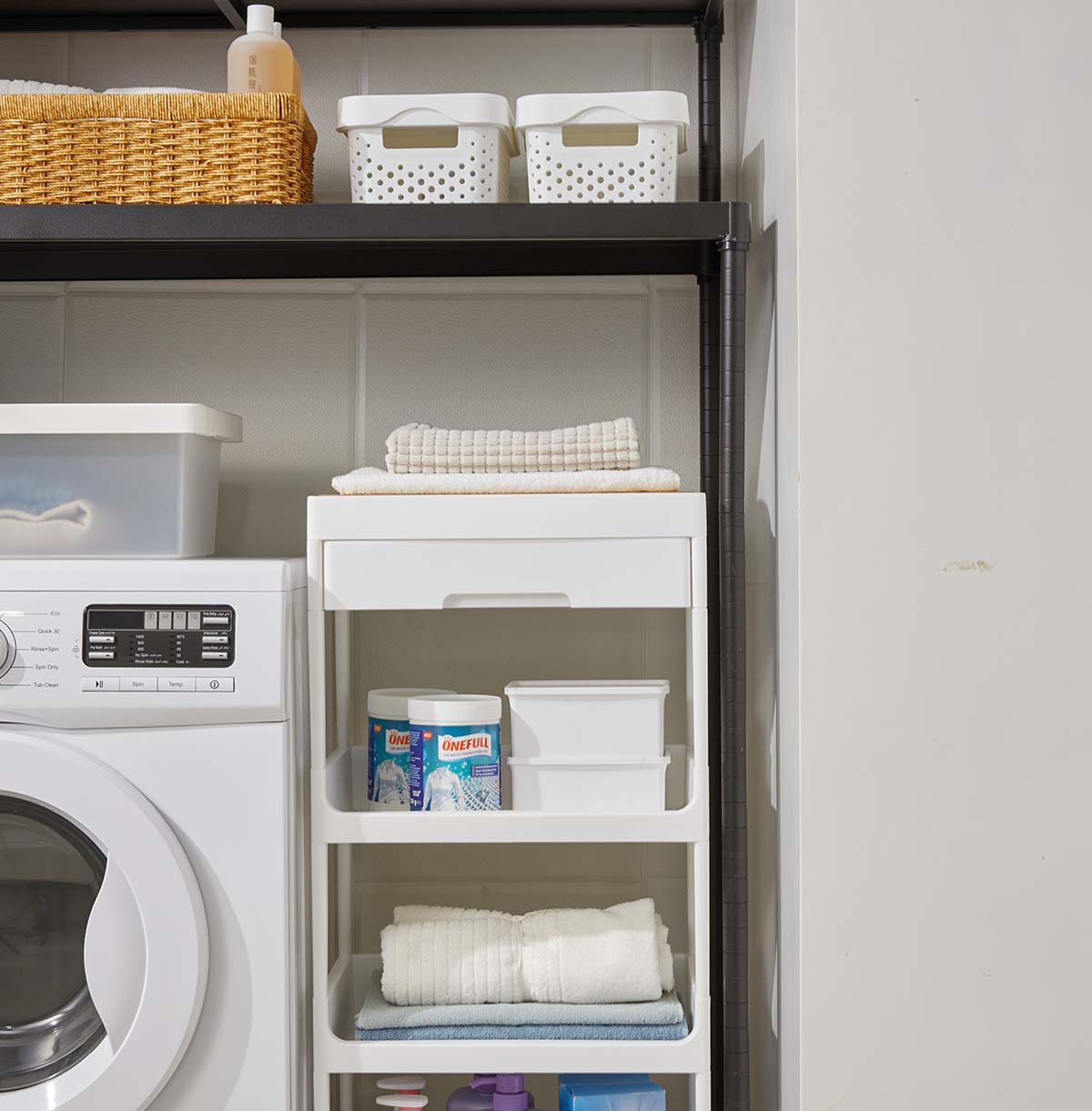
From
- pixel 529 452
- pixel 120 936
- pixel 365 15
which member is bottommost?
pixel 120 936

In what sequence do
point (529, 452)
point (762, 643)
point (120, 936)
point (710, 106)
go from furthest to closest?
point (710, 106) → point (762, 643) → point (529, 452) → point (120, 936)

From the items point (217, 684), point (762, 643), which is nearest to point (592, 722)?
point (762, 643)

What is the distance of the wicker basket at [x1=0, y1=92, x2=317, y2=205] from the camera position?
4.00 ft

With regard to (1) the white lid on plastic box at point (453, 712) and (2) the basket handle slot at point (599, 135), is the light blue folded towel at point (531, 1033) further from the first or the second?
(2) the basket handle slot at point (599, 135)

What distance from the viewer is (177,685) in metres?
1.13

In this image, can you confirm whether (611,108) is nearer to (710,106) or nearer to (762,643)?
(710,106)

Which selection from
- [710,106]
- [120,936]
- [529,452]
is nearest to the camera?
[120,936]

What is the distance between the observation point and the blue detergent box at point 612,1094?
118 centimetres

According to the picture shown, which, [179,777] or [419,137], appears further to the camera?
[419,137]

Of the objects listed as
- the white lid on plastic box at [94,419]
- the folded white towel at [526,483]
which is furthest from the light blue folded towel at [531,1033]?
the white lid on plastic box at [94,419]

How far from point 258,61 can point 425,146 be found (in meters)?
0.21

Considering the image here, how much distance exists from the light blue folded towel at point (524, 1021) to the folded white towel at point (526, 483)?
54 cm

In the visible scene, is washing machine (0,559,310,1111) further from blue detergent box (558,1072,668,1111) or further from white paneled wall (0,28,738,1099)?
white paneled wall (0,28,738,1099)

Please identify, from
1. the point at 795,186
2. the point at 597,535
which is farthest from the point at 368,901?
the point at 795,186
